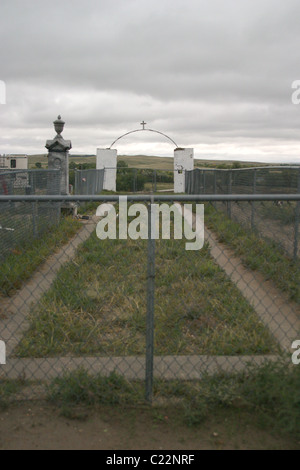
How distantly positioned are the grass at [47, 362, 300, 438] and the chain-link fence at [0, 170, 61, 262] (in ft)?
11.9

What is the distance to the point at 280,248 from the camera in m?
6.82

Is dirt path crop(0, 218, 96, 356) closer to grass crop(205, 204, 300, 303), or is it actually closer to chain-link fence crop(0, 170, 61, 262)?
chain-link fence crop(0, 170, 61, 262)

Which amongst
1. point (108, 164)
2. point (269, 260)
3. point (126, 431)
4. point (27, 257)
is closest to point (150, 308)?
point (126, 431)

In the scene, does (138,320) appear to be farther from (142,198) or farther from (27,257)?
(27,257)

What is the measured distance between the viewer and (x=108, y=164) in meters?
24.0

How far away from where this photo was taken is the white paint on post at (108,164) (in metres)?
23.8

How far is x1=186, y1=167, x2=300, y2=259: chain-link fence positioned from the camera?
6.77m

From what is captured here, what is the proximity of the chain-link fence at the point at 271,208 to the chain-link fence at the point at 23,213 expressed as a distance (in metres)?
3.32

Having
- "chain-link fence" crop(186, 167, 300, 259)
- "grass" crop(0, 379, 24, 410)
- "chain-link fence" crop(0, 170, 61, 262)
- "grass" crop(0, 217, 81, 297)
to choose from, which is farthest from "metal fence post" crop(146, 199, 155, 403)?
"chain-link fence" crop(0, 170, 61, 262)

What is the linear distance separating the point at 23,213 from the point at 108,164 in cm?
1640

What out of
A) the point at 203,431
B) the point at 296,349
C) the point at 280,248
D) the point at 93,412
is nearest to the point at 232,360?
the point at 296,349

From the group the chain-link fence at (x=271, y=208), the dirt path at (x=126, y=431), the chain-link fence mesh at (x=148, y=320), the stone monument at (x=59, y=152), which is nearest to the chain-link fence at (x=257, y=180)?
the chain-link fence at (x=271, y=208)
